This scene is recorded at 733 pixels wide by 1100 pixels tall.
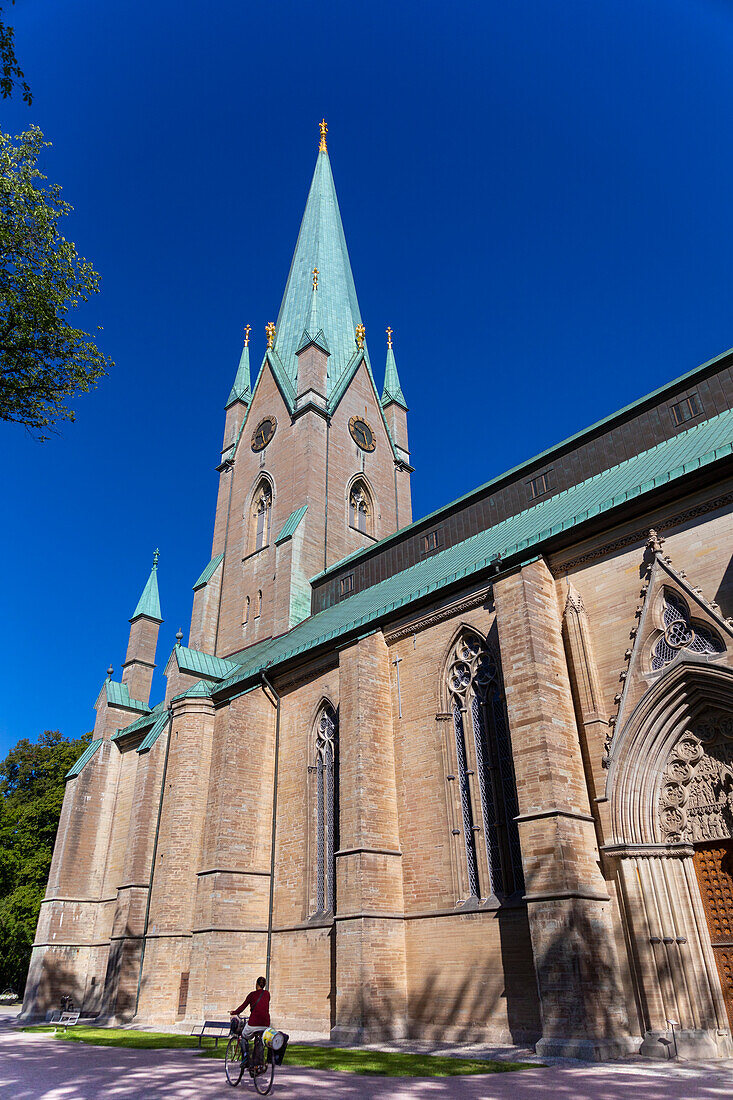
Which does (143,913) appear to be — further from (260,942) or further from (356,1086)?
(356,1086)

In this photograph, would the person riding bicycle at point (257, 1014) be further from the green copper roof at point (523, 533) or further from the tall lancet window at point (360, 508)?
the tall lancet window at point (360, 508)

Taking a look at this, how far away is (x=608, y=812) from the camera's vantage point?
42.3 ft

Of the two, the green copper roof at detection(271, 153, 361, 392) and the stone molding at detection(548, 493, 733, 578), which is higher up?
the green copper roof at detection(271, 153, 361, 392)

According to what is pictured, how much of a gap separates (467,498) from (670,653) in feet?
37.7

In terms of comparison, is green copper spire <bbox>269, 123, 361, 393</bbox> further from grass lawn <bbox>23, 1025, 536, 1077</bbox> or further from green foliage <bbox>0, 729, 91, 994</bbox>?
grass lawn <bbox>23, 1025, 536, 1077</bbox>

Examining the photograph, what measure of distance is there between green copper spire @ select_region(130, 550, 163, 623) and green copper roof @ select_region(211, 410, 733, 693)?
11.2 metres

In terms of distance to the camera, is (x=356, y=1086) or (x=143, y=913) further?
(x=143, y=913)

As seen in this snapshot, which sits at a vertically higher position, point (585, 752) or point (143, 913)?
point (585, 752)

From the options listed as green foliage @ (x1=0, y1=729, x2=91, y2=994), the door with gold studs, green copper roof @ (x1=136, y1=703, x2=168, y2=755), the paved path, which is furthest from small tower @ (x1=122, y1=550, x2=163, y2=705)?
the door with gold studs

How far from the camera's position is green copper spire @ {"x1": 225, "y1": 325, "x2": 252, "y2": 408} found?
39.0 m

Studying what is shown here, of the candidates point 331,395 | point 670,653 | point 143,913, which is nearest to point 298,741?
point 143,913

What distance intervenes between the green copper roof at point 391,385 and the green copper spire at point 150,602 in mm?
15308

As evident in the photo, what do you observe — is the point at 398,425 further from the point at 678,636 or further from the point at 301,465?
the point at 678,636

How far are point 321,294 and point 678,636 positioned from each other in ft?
104
